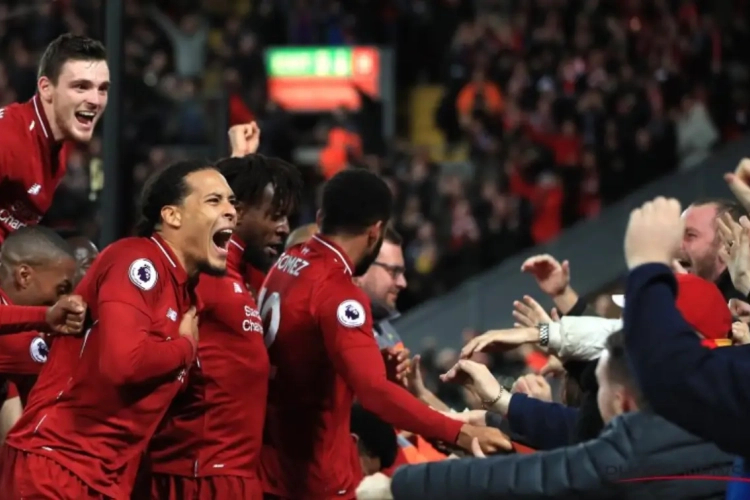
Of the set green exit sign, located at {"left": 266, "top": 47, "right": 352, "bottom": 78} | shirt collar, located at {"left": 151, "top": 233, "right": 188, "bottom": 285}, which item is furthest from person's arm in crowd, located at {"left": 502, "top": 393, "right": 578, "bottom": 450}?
green exit sign, located at {"left": 266, "top": 47, "right": 352, "bottom": 78}

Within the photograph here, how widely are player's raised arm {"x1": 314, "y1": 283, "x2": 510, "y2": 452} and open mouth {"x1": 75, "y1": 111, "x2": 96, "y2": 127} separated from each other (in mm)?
1256

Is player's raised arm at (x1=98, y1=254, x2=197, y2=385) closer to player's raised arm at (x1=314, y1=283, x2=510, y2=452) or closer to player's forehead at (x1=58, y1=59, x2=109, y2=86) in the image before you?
player's raised arm at (x1=314, y1=283, x2=510, y2=452)

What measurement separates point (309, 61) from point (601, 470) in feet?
55.5

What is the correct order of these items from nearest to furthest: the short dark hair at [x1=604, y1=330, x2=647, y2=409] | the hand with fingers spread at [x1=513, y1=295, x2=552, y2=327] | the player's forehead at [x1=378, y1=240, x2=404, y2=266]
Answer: the short dark hair at [x1=604, y1=330, x2=647, y2=409] → the hand with fingers spread at [x1=513, y1=295, x2=552, y2=327] → the player's forehead at [x1=378, y1=240, x2=404, y2=266]

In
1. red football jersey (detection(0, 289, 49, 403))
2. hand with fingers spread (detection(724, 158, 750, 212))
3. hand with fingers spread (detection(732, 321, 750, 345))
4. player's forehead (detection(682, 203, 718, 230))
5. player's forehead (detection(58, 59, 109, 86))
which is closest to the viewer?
hand with fingers spread (detection(724, 158, 750, 212))

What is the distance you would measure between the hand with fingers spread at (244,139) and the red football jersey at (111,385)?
128 centimetres

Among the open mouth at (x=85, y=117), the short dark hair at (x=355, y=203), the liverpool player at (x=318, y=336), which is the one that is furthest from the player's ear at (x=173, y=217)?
the open mouth at (x=85, y=117)

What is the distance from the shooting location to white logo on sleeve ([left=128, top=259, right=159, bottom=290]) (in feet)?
16.5

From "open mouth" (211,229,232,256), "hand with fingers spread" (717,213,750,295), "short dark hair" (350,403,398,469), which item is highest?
"hand with fingers spread" (717,213,750,295)

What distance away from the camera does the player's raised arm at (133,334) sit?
4.84 meters

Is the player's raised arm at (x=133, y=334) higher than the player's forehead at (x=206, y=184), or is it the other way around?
the player's forehead at (x=206, y=184)

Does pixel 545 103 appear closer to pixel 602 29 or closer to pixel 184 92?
pixel 602 29

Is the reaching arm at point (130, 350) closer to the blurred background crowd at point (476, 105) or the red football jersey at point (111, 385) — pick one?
the red football jersey at point (111, 385)

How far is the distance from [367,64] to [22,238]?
560 inches
